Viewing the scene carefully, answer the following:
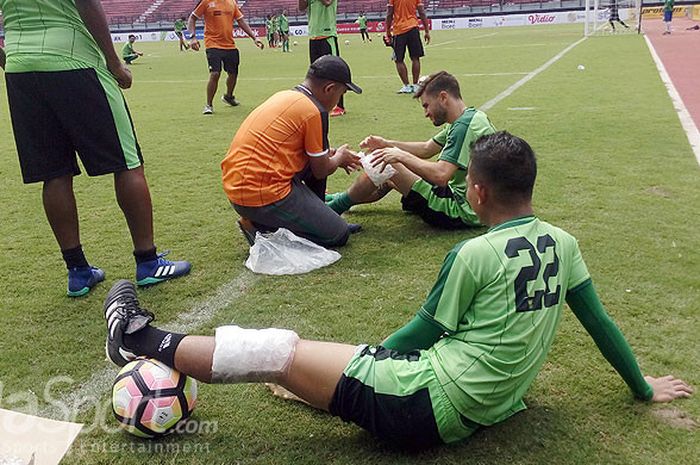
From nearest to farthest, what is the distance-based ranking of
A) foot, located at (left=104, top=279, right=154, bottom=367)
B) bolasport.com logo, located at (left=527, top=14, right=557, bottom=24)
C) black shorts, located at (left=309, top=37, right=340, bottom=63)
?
foot, located at (left=104, top=279, right=154, bottom=367), black shorts, located at (left=309, top=37, right=340, bottom=63), bolasport.com logo, located at (left=527, top=14, right=557, bottom=24)

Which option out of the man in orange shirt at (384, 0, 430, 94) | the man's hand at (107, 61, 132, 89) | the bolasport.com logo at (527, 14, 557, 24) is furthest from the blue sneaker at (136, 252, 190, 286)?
the bolasport.com logo at (527, 14, 557, 24)

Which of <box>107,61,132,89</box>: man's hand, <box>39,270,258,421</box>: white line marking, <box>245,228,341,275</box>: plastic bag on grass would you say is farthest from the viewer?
<box>245,228,341,275</box>: plastic bag on grass

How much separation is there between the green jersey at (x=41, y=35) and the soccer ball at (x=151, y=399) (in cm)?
185

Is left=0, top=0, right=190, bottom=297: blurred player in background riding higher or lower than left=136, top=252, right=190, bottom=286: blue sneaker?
higher

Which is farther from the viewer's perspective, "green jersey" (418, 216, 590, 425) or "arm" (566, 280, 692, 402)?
"arm" (566, 280, 692, 402)

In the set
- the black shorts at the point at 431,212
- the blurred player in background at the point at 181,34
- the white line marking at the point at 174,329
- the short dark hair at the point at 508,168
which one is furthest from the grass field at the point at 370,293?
the blurred player in background at the point at 181,34

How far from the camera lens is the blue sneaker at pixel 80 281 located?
12.0 feet

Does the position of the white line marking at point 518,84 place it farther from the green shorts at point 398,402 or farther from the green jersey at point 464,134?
the green shorts at point 398,402

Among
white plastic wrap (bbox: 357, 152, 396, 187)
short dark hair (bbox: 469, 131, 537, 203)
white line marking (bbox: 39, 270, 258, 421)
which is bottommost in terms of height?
white line marking (bbox: 39, 270, 258, 421)

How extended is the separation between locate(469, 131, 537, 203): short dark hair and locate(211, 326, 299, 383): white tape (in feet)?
2.98

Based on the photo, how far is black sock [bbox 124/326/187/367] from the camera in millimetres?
2381

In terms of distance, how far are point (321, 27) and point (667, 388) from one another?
824 centimetres

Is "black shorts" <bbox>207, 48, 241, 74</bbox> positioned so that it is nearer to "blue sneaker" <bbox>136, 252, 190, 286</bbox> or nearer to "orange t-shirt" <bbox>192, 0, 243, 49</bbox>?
"orange t-shirt" <bbox>192, 0, 243, 49</bbox>

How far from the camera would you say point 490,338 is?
2.12 m
